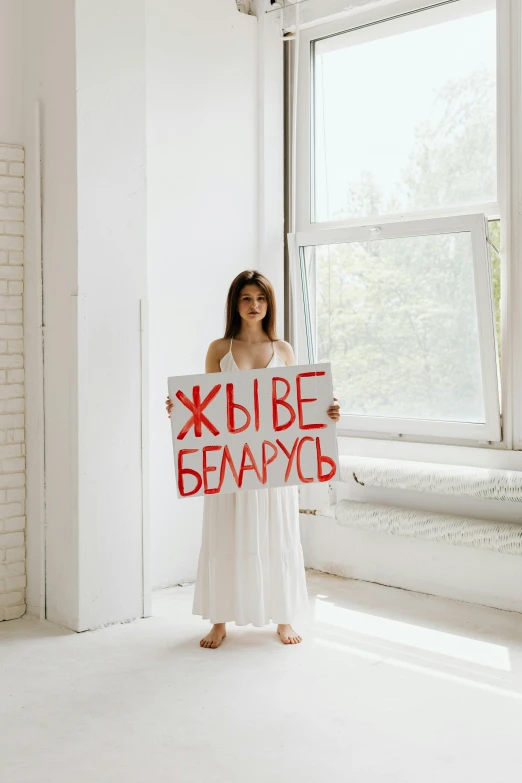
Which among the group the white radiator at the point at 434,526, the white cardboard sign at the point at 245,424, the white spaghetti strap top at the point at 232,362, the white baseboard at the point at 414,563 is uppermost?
the white spaghetti strap top at the point at 232,362

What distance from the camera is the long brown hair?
3.54 meters

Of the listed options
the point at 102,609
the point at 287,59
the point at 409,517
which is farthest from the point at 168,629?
the point at 287,59

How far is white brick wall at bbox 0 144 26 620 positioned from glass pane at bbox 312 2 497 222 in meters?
1.65

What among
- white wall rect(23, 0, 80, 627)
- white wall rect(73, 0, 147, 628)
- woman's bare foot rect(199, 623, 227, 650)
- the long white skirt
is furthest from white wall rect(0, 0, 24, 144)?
woman's bare foot rect(199, 623, 227, 650)

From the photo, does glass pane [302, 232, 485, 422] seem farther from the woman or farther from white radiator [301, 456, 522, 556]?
the woman

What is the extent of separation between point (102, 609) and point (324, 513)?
4.63 feet

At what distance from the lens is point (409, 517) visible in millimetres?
4133

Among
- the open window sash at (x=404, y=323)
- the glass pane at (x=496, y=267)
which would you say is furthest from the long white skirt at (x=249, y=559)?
the glass pane at (x=496, y=267)

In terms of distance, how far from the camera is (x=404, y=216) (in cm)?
425

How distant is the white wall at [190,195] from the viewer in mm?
4266

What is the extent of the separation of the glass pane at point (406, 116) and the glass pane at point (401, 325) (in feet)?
0.77

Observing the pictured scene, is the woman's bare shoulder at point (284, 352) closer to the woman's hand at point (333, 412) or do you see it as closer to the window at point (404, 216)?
the woman's hand at point (333, 412)

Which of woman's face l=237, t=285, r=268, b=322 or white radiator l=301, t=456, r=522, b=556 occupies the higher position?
woman's face l=237, t=285, r=268, b=322

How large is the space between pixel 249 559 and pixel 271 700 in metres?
0.68
